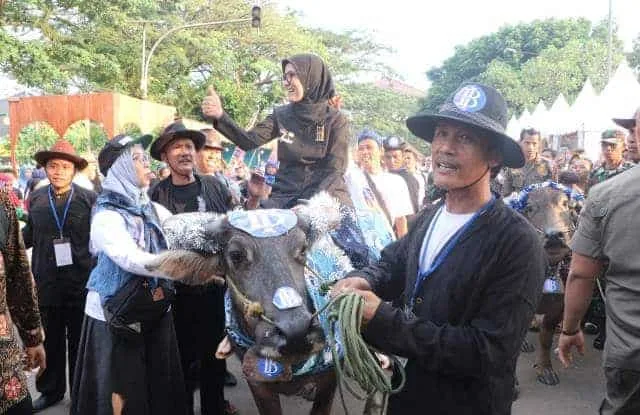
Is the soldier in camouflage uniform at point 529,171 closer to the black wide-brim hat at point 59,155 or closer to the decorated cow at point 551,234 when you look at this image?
the decorated cow at point 551,234

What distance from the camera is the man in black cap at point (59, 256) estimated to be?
5.12 meters

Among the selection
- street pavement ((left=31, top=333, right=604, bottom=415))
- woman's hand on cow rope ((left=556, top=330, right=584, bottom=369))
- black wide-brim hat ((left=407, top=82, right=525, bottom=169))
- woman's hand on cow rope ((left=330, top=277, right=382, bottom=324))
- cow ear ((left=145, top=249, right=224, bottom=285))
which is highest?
black wide-brim hat ((left=407, top=82, right=525, bottom=169))

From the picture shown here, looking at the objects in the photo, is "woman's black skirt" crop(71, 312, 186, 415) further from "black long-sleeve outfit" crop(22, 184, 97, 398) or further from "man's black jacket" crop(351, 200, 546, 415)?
"man's black jacket" crop(351, 200, 546, 415)

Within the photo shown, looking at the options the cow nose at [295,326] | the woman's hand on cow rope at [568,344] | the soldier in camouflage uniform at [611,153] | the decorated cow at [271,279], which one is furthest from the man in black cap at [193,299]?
the soldier in camouflage uniform at [611,153]

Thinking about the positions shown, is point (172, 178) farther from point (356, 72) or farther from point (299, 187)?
point (356, 72)

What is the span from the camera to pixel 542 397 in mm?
5402

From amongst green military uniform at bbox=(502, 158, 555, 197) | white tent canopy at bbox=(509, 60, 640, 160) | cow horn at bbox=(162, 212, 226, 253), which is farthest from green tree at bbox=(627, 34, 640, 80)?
cow horn at bbox=(162, 212, 226, 253)

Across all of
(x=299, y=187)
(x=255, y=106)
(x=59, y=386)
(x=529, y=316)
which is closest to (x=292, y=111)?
(x=299, y=187)

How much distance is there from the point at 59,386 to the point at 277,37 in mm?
24348

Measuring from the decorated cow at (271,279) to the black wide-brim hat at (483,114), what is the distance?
4.01ft

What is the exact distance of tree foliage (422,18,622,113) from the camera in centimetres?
3631

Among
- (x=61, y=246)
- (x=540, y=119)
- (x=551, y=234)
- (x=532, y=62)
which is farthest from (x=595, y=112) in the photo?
(x=532, y=62)

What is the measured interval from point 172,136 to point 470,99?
287 centimetres

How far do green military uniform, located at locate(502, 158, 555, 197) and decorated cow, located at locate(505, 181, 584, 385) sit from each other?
178 centimetres
